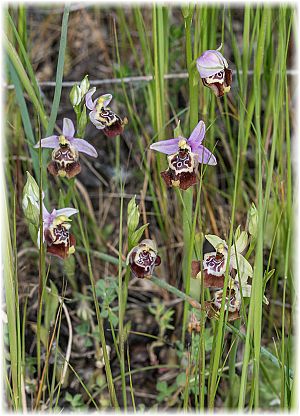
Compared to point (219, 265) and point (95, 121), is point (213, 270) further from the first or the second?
point (95, 121)

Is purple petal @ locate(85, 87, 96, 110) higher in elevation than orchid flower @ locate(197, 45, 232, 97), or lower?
lower

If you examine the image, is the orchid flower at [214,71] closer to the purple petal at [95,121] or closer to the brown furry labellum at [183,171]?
the brown furry labellum at [183,171]

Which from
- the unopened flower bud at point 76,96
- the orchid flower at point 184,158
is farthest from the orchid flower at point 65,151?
the orchid flower at point 184,158

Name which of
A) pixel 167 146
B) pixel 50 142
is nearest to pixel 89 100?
pixel 50 142

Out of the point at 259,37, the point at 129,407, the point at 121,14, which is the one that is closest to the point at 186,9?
the point at 259,37

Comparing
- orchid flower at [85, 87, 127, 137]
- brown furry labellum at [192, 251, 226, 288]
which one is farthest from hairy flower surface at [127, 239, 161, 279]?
orchid flower at [85, 87, 127, 137]

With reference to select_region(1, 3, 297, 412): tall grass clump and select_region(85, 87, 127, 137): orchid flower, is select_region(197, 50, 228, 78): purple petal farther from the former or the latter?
select_region(85, 87, 127, 137): orchid flower
